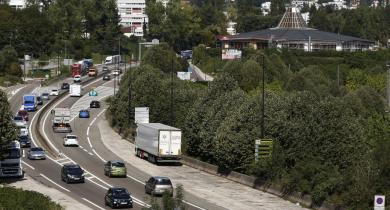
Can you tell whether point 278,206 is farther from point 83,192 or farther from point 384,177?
point 83,192

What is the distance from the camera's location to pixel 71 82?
181 m

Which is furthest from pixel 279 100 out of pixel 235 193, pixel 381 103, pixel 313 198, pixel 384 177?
pixel 381 103

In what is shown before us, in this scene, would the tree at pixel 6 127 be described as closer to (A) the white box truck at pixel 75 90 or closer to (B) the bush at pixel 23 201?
(B) the bush at pixel 23 201

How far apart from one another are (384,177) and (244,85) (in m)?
91.3

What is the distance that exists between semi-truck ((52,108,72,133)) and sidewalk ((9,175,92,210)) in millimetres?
35779

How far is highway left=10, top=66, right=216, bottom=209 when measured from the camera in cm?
6831

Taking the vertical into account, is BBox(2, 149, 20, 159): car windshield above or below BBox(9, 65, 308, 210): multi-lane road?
above

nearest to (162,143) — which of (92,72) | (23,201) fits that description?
(23,201)

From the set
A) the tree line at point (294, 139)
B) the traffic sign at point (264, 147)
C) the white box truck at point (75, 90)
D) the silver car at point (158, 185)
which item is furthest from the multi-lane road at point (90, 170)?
the white box truck at point (75, 90)

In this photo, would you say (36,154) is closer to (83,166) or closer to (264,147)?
(83,166)

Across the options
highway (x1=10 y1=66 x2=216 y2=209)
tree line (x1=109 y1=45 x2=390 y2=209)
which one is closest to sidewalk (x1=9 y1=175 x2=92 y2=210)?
highway (x1=10 y1=66 x2=216 y2=209)

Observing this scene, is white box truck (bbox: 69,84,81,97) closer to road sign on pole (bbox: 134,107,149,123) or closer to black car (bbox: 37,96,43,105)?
black car (bbox: 37,96,43,105)

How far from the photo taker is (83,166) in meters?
84.6

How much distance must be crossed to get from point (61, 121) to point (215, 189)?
1875 inches
